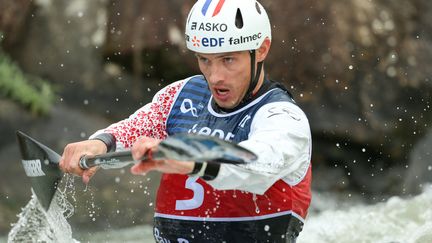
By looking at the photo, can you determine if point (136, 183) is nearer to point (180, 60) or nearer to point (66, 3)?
point (180, 60)

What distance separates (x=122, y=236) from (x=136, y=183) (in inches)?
61.3

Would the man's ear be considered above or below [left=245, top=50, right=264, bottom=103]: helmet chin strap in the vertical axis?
above

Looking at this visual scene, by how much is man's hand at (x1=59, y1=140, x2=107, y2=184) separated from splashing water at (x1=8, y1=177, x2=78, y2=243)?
1.39 ft

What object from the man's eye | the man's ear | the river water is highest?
the man's ear

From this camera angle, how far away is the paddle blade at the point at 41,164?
4.49 metres

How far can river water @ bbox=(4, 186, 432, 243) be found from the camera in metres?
6.77

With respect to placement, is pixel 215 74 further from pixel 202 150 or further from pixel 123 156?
pixel 202 150

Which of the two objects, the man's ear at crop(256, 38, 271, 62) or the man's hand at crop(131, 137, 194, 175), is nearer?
the man's hand at crop(131, 137, 194, 175)

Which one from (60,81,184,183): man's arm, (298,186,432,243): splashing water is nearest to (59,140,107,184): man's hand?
(60,81,184,183): man's arm

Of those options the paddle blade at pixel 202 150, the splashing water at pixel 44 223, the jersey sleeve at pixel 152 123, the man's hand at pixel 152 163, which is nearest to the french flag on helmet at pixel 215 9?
the jersey sleeve at pixel 152 123

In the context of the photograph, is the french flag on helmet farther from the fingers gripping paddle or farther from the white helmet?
the fingers gripping paddle

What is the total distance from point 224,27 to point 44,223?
1.75 meters

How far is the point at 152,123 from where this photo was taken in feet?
14.6

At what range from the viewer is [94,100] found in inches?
414
